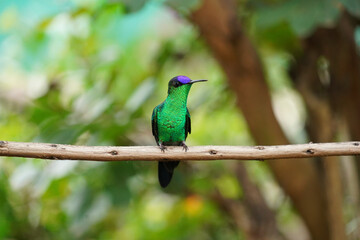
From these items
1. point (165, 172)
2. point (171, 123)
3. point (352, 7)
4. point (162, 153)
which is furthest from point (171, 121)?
point (352, 7)

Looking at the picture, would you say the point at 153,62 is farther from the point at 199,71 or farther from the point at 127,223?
the point at 127,223

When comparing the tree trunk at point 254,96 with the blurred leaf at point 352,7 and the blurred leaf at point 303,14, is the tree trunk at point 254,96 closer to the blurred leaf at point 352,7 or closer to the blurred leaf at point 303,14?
the blurred leaf at point 303,14

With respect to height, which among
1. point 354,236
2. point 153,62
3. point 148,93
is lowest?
point 354,236

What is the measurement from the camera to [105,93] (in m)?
4.07

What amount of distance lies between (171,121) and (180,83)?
43cm

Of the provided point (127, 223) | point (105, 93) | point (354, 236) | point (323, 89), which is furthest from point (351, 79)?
point (127, 223)

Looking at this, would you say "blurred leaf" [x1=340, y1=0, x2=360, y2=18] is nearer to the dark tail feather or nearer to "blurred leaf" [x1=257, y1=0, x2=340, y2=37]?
"blurred leaf" [x1=257, y1=0, x2=340, y2=37]

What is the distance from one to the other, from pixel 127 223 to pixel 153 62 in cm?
214

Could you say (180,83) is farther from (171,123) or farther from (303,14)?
(303,14)

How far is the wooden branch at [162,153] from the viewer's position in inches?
75.0

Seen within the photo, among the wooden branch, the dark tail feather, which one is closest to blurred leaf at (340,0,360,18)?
the wooden branch

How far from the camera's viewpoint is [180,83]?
7.59ft

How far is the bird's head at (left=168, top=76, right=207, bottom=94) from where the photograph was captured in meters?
2.25

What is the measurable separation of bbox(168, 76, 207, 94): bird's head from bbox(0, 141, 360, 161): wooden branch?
0.38 metres
